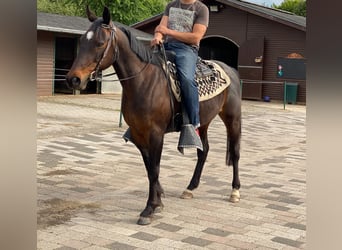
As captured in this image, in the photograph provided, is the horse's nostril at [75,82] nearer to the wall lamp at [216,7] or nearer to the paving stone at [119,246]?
the paving stone at [119,246]

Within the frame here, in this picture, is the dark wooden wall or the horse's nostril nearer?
the horse's nostril

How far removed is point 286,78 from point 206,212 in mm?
15091

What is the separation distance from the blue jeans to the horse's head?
692 mm

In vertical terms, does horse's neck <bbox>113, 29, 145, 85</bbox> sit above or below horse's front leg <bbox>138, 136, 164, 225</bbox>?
above

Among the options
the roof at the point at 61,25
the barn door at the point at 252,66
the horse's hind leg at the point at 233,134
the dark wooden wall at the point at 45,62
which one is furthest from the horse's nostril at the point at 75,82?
the barn door at the point at 252,66

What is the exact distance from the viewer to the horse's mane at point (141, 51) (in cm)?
416

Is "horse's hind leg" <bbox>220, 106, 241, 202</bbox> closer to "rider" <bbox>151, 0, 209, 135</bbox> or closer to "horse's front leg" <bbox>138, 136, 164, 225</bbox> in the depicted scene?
"rider" <bbox>151, 0, 209, 135</bbox>

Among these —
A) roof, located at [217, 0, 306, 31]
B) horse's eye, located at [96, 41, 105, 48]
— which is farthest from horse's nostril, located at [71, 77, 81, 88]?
roof, located at [217, 0, 306, 31]

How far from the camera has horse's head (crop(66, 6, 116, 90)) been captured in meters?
3.73

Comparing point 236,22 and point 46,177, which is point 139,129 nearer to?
point 46,177

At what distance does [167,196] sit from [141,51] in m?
1.63

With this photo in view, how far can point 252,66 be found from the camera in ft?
63.8
